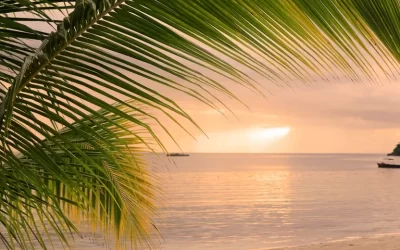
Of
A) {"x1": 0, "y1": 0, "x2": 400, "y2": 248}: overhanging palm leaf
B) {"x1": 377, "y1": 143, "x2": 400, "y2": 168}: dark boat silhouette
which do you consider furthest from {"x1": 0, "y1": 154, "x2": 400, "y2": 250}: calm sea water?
{"x1": 377, "y1": 143, "x2": 400, "y2": 168}: dark boat silhouette

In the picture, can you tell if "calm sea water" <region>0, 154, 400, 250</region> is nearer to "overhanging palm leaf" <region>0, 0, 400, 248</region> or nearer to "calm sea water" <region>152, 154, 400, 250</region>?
"calm sea water" <region>152, 154, 400, 250</region>

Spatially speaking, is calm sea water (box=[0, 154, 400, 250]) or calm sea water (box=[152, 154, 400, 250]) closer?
calm sea water (box=[0, 154, 400, 250])

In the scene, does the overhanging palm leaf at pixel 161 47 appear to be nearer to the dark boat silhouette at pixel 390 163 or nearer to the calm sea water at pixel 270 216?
the calm sea water at pixel 270 216

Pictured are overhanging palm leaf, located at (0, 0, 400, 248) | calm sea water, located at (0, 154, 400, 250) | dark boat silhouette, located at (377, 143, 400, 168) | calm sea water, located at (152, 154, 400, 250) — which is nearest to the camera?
overhanging palm leaf, located at (0, 0, 400, 248)

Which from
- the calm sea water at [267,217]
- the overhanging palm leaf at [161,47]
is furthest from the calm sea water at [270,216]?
the overhanging palm leaf at [161,47]

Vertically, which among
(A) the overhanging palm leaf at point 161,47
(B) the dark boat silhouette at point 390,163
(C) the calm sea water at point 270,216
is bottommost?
(A) the overhanging palm leaf at point 161,47

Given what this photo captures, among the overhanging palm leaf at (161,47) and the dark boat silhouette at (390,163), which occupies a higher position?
the dark boat silhouette at (390,163)

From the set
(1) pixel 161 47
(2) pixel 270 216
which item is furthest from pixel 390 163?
(1) pixel 161 47

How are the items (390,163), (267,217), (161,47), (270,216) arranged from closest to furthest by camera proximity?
(161,47) → (267,217) → (270,216) → (390,163)

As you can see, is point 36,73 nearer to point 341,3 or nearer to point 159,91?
point 159,91

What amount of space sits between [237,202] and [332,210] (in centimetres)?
A: 663

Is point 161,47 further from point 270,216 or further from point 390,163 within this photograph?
point 390,163

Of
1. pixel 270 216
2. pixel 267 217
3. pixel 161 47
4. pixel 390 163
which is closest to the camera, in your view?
pixel 161 47

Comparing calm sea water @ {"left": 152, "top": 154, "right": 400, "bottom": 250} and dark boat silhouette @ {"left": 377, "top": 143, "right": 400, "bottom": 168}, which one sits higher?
dark boat silhouette @ {"left": 377, "top": 143, "right": 400, "bottom": 168}
